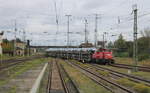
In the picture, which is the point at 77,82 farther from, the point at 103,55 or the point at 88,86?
the point at 103,55

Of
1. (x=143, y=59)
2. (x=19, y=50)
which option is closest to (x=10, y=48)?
(x=19, y=50)

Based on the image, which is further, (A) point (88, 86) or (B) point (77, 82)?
(B) point (77, 82)

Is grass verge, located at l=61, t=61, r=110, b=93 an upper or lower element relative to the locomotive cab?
lower

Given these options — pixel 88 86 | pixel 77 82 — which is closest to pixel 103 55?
pixel 77 82

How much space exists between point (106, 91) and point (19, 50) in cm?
10826

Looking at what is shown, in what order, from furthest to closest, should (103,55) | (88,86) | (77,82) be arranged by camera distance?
(103,55), (77,82), (88,86)

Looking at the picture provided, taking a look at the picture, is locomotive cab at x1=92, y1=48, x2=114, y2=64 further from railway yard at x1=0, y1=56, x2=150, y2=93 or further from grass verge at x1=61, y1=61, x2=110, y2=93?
grass verge at x1=61, y1=61, x2=110, y2=93

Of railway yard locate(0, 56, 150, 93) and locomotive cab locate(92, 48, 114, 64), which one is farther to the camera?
locomotive cab locate(92, 48, 114, 64)

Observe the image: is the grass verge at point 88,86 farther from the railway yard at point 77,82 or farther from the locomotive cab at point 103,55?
the locomotive cab at point 103,55

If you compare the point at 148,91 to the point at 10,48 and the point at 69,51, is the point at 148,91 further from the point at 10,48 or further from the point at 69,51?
the point at 10,48

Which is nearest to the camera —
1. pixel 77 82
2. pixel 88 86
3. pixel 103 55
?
pixel 88 86

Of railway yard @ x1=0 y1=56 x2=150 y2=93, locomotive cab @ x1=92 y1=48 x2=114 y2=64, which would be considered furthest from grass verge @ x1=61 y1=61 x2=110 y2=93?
locomotive cab @ x1=92 y1=48 x2=114 y2=64

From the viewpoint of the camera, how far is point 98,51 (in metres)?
47.6

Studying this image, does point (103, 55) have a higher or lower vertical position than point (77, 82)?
higher
